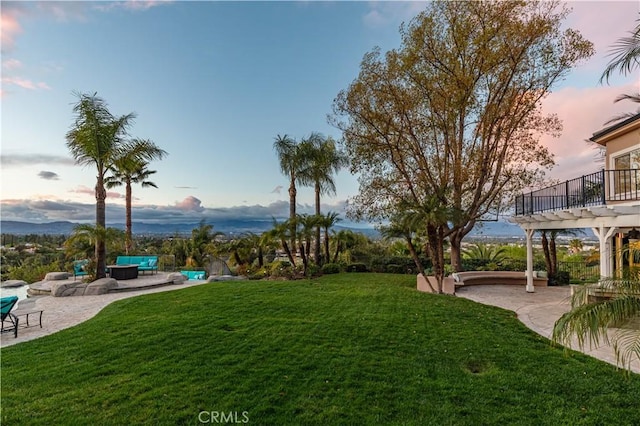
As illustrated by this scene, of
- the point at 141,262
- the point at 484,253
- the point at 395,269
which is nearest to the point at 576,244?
the point at 484,253

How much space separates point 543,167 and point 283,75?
44.2ft

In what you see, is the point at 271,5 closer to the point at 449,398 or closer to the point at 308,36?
the point at 308,36

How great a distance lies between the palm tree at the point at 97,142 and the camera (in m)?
12.9

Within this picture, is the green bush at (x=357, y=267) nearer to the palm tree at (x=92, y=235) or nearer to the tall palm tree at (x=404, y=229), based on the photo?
the tall palm tree at (x=404, y=229)

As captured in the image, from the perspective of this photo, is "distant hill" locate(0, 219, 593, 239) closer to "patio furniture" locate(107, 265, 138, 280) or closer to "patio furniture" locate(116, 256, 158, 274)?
"patio furniture" locate(116, 256, 158, 274)

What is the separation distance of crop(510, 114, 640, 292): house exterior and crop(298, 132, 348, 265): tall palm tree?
30.8 feet

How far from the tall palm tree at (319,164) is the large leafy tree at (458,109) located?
2693 millimetres

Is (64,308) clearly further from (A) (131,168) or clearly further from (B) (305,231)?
(B) (305,231)

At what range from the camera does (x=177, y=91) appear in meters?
15.7

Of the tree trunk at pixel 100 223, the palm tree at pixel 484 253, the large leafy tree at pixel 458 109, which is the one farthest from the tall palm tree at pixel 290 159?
the palm tree at pixel 484 253

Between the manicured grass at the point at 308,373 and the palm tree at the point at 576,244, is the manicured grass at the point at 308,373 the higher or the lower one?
the lower one

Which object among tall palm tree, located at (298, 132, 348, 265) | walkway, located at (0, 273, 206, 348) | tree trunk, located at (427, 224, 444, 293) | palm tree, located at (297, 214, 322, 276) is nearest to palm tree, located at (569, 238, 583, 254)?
tree trunk, located at (427, 224, 444, 293)

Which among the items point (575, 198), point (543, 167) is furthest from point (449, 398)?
point (543, 167)

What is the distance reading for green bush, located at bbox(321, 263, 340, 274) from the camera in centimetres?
1759
